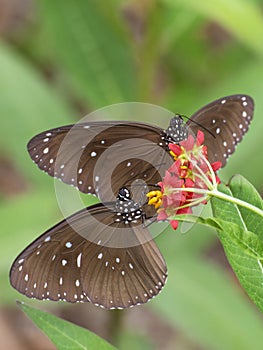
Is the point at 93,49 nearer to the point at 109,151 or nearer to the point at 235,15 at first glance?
the point at 235,15

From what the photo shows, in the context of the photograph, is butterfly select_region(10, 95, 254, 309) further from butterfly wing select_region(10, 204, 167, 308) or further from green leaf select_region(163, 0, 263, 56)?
green leaf select_region(163, 0, 263, 56)

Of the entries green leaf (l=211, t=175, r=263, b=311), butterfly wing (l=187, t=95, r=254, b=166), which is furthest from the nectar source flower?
butterfly wing (l=187, t=95, r=254, b=166)

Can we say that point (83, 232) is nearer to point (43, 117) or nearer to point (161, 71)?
point (43, 117)

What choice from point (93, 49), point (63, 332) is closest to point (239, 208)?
point (63, 332)

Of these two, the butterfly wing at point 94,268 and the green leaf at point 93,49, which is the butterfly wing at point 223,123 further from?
the green leaf at point 93,49

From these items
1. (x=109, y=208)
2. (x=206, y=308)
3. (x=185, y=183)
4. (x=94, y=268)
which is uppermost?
(x=185, y=183)

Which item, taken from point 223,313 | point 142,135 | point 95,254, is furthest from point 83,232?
point 223,313

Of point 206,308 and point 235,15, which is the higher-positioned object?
point 235,15
